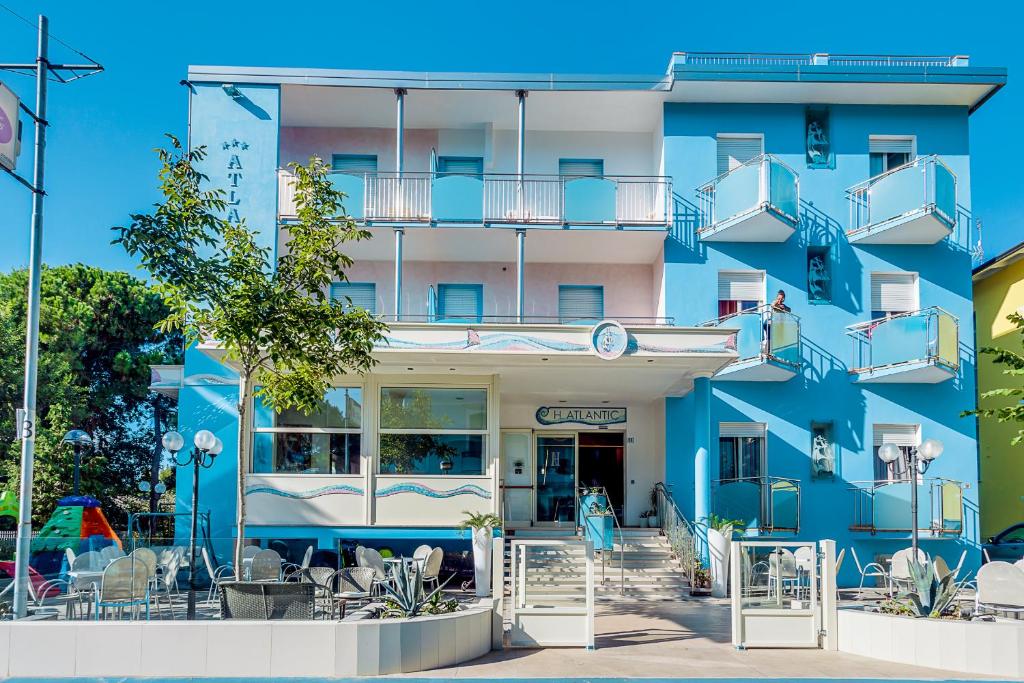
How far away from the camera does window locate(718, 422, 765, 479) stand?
18.4 metres

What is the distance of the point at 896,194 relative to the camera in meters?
18.2

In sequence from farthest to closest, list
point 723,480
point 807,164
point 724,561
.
A: 1. point 807,164
2. point 723,480
3. point 724,561

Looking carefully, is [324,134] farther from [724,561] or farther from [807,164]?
[724,561]

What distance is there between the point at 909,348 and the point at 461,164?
990 centimetres

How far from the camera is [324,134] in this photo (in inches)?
799

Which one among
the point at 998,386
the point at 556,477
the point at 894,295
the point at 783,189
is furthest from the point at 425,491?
the point at 998,386

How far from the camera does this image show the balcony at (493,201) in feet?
60.2

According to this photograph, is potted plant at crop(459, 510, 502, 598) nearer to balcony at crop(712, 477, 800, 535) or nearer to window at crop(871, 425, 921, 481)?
balcony at crop(712, 477, 800, 535)

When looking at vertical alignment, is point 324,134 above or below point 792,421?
above

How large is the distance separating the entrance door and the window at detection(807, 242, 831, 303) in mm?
5021

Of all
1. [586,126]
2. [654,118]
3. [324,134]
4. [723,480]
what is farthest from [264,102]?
[723,480]

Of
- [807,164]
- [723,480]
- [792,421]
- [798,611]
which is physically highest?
[807,164]

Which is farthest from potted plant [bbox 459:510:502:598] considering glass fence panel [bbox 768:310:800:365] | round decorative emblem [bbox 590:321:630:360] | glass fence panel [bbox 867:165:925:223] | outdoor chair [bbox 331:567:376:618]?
glass fence panel [bbox 867:165:925:223]

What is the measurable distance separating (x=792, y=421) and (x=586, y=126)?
762cm
